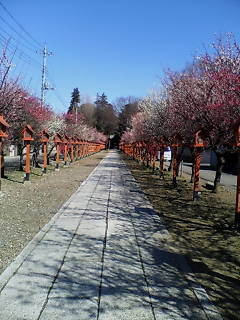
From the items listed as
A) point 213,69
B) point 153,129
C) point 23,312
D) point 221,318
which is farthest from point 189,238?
point 153,129

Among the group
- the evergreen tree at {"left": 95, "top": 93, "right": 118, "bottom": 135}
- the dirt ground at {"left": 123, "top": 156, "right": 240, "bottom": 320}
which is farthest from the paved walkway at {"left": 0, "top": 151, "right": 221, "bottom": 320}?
the evergreen tree at {"left": 95, "top": 93, "right": 118, "bottom": 135}

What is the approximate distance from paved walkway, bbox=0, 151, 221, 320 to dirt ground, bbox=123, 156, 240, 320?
0.19 metres

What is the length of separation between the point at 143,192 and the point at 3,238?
6.78 m

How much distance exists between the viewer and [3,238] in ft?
19.0

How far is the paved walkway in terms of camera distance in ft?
11.4

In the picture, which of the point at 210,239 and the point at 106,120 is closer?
the point at 210,239

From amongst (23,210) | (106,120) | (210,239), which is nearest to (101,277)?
(210,239)

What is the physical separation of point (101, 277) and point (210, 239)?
8.62 ft

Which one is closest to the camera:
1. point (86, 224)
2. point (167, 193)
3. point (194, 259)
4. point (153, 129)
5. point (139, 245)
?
point (194, 259)

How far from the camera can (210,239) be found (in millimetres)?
6289

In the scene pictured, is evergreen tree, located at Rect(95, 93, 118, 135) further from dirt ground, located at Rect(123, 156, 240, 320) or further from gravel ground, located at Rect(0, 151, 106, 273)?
dirt ground, located at Rect(123, 156, 240, 320)

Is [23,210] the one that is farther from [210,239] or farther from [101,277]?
[101,277]

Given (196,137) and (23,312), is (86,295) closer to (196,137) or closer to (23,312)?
(23,312)

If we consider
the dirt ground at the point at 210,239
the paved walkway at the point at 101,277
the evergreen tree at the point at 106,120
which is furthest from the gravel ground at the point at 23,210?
the evergreen tree at the point at 106,120
